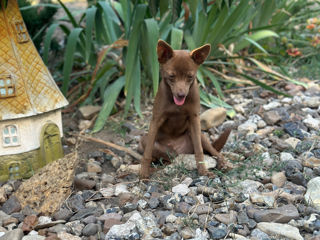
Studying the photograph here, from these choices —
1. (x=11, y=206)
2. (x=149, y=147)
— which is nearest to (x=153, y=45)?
(x=149, y=147)

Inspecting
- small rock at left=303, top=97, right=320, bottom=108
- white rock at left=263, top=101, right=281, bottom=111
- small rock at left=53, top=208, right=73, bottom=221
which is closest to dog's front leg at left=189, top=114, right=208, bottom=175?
small rock at left=53, top=208, right=73, bottom=221

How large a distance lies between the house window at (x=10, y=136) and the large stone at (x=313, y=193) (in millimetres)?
2046

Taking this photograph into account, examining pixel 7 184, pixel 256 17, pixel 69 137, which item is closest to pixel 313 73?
pixel 256 17

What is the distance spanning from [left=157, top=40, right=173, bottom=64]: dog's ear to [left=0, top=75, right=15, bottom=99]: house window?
3.75 feet

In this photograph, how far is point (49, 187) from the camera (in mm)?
2877

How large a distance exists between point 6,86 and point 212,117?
5.98ft

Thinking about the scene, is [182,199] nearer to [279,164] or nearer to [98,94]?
[279,164]

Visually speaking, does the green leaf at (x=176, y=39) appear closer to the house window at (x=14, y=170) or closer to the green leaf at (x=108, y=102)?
the green leaf at (x=108, y=102)

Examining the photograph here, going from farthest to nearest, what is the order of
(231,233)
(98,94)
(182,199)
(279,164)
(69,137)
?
(98,94), (69,137), (279,164), (182,199), (231,233)

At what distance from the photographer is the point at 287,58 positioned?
5.43 m

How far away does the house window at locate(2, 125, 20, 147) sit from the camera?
311 centimetres

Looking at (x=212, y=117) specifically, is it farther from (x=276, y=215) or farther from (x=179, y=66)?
(x=276, y=215)

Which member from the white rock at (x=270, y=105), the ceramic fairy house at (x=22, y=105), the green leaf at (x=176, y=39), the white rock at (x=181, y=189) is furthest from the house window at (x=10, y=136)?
the white rock at (x=270, y=105)

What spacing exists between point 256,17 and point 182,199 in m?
2.98
